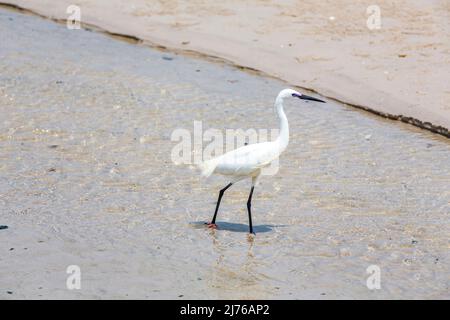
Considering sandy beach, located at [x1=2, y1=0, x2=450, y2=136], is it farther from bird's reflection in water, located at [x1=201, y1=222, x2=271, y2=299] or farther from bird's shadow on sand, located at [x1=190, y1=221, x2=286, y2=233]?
bird's reflection in water, located at [x1=201, y1=222, x2=271, y2=299]

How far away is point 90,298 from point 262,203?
212cm

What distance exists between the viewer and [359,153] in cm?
845

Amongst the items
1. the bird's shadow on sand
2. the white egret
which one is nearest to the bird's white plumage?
the white egret

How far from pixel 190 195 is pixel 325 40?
3886mm

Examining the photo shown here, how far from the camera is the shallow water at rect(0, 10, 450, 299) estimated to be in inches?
240

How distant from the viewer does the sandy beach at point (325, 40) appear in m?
9.64

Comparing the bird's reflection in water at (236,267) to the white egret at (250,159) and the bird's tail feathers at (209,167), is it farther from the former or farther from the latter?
the bird's tail feathers at (209,167)

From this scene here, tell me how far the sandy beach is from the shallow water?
0.32 meters

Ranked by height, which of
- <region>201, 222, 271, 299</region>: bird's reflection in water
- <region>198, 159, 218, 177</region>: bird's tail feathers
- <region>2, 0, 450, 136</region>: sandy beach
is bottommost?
<region>201, 222, 271, 299</region>: bird's reflection in water

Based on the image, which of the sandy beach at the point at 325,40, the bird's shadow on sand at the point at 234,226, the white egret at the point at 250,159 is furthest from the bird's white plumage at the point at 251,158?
the sandy beach at the point at 325,40

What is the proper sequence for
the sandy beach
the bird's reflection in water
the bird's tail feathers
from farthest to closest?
the sandy beach
the bird's tail feathers
the bird's reflection in water

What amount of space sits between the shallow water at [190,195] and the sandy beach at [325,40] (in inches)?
12.5

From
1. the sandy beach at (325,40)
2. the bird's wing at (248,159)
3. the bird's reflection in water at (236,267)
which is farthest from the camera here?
the sandy beach at (325,40)

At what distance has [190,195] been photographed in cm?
755
